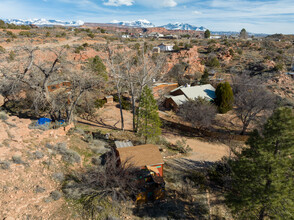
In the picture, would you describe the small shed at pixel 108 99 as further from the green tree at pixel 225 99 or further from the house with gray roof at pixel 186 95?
the green tree at pixel 225 99

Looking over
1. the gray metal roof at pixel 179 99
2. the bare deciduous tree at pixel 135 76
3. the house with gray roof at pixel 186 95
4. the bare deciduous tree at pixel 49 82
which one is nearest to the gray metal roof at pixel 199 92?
the house with gray roof at pixel 186 95

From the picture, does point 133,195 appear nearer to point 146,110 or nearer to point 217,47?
point 146,110

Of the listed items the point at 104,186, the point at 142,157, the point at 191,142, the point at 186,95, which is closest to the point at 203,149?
the point at 191,142

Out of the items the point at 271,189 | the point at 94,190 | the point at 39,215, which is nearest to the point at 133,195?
the point at 94,190

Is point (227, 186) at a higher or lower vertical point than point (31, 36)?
lower

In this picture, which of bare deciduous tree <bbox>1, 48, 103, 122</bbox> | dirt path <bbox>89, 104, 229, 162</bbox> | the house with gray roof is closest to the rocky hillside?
bare deciduous tree <bbox>1, 48, 103, 122</bbox>

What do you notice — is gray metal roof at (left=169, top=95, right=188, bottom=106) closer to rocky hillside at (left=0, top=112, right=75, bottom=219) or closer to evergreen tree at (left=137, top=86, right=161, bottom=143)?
evergreen tree at (left=137, top=86, right=161, bottom=143)
